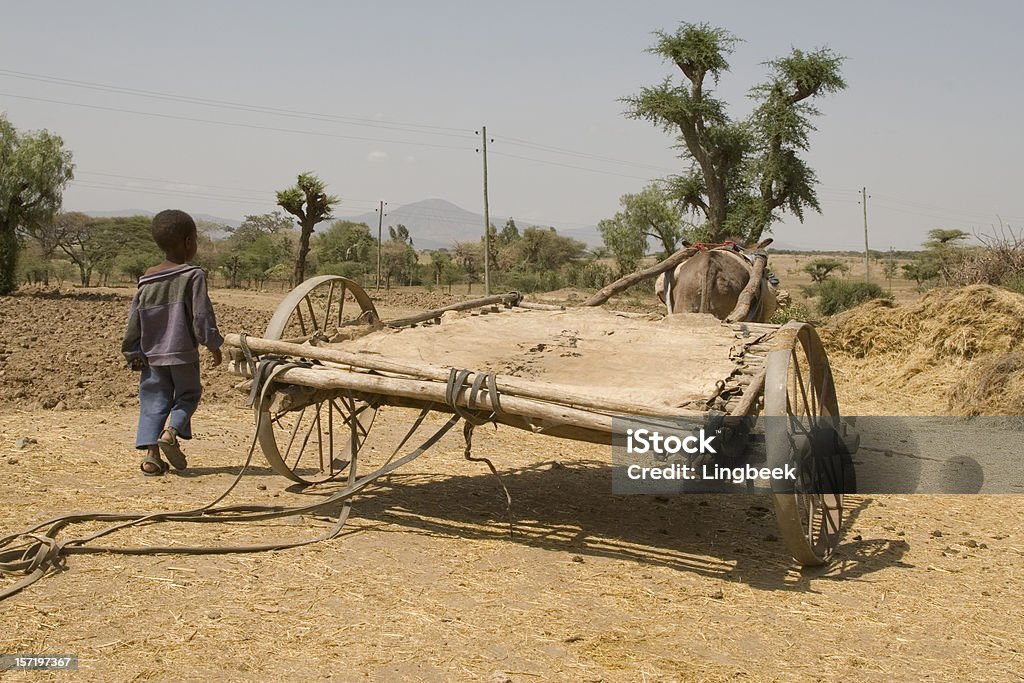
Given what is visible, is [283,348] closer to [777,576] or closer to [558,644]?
[558,644]

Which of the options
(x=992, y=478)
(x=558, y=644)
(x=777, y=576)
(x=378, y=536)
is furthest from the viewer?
(x=992, y=478)

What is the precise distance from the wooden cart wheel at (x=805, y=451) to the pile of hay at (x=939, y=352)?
3.72 metres

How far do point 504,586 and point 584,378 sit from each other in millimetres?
1143

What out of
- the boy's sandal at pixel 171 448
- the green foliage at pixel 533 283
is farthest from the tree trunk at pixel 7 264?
the green foliage at pixel 533 283

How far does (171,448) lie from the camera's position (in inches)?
201

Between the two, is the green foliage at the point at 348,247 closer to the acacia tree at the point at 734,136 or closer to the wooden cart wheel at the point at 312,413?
the acacia tree at the point at 734,136

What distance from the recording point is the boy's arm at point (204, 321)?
495cm

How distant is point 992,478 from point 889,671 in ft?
11.8

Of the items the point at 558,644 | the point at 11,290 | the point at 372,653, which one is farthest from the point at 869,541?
the point at 11,290

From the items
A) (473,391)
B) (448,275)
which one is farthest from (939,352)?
(448,275)

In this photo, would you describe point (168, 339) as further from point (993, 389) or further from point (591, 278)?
point (591, 278)

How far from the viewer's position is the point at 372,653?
116 inches

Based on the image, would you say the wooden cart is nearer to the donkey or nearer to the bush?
the donkey

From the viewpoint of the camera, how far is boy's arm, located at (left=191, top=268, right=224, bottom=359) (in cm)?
495
